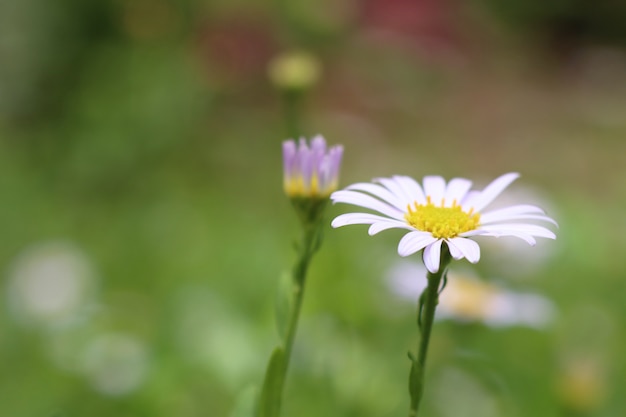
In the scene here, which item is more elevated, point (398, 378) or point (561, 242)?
point (561, 242)

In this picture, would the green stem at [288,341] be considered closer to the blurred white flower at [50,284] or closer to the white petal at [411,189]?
the white petal at [411,189]

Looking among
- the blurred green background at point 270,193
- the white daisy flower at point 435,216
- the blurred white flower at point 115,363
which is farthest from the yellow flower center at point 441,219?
the blurred white flower at point 115,363

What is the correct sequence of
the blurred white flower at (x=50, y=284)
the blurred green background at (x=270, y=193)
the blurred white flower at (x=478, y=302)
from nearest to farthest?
1. the blurred white flower at (x=478, y=302)
2. the blurred green background at (x=270, y=193)
3. the blurred white flower at (x=50, y=284)

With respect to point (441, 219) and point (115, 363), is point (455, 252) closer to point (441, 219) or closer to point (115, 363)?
point (441, 219)

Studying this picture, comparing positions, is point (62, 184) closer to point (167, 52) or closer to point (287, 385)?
point (167, 52)

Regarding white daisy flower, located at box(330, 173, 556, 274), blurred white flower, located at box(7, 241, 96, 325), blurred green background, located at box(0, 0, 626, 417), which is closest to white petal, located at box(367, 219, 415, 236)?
white daisy flower, located at box(330, 173, 556, 274)

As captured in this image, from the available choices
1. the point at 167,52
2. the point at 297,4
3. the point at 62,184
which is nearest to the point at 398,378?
the point at 62,184
